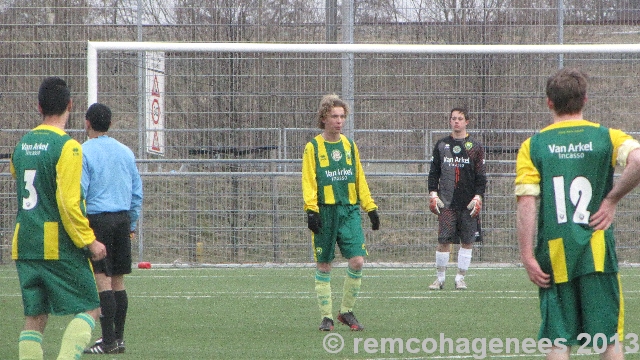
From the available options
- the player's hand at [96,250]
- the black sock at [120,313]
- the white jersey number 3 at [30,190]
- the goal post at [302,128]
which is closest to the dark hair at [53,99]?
the white jersey number 3 at [30,190]

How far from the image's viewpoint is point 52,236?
5387mm

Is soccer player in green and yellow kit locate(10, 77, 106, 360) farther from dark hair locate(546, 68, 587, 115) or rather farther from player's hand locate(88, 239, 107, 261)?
dark hair locate(546, 68, 587, 115)

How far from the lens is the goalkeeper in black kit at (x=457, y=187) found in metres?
11.3

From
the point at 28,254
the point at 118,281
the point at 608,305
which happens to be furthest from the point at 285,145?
the point at 608,305

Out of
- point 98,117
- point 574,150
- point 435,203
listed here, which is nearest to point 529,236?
point 574,150

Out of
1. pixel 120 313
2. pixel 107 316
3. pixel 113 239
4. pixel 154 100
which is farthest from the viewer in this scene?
pixel 154 100

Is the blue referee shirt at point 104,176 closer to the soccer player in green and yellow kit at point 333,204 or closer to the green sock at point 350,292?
Result: the soccer player in green and yellow kit at point 333,204

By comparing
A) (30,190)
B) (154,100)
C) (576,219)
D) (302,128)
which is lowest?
(576,219)

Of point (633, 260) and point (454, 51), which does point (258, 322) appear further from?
point (633, 260)

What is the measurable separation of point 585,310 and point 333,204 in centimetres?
394

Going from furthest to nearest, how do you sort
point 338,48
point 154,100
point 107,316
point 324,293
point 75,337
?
point 154,100
point 338,48
point 324,293
point 107,316
point 75,337

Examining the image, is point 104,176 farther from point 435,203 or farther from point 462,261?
point 462,261

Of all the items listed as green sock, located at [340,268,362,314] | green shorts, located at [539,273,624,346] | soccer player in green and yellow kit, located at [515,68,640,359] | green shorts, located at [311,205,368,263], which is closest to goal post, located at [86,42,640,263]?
green shorts, located at [311,205,368,263]

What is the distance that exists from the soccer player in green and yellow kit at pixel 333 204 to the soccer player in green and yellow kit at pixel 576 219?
371 cm
